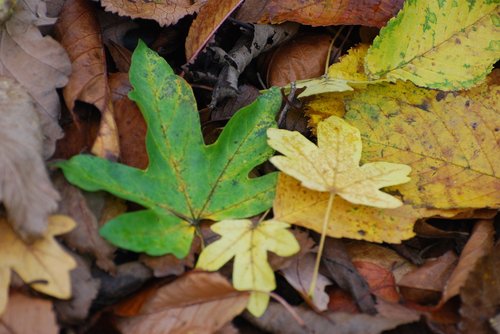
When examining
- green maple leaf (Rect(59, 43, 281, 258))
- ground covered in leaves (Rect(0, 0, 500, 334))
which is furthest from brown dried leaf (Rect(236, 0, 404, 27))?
green maple leaf (Rect(59, 43, 281, 258))

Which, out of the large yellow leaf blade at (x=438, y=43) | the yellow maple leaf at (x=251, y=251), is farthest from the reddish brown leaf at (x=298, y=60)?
the yellow maple leaf at (x=251, y=251)

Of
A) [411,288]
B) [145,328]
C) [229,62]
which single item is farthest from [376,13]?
[145,328]

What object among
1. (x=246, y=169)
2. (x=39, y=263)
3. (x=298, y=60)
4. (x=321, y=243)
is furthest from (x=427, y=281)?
(x=39, y=263)

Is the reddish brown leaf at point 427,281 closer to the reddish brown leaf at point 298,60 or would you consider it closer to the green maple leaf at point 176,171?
the green maple leaf at point 176,171

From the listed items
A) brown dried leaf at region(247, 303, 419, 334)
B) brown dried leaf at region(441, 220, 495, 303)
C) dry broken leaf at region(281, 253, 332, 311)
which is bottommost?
brown dried leaf at region(247, 303, 419, 334)

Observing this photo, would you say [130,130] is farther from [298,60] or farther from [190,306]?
[298,60]

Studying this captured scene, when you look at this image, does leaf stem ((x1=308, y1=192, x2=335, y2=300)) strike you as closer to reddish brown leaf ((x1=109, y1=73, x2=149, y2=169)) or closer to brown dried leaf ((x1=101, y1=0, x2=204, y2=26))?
reddish brown leaf ((x1=109, y1=73, x2=149, y2=169))
